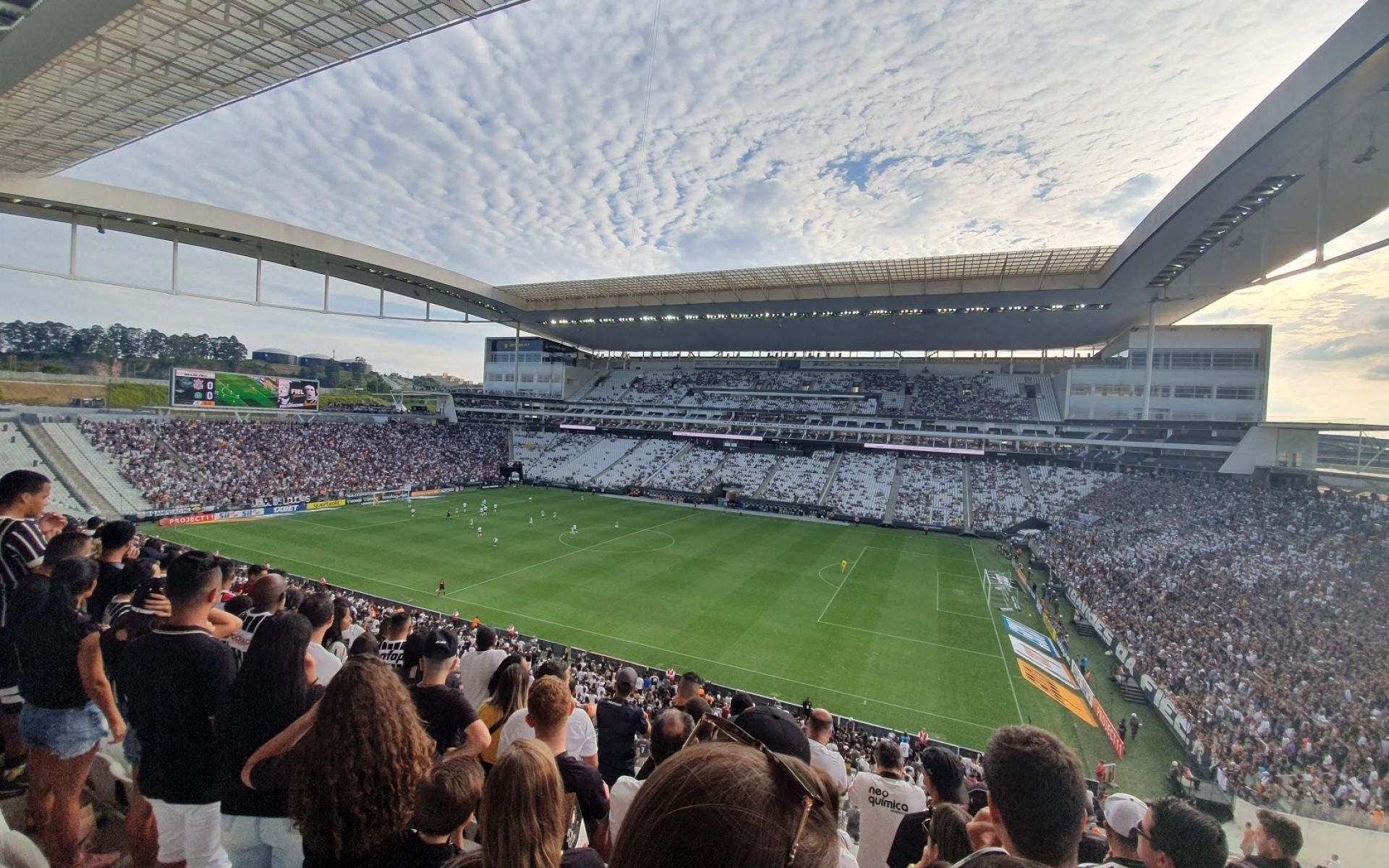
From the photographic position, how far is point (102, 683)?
357cm

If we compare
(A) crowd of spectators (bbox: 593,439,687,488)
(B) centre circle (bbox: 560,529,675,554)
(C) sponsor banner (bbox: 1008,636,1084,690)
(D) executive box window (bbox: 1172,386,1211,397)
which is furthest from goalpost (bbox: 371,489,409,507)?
(D) executive box window (bbox: 1172,386,1211,397)

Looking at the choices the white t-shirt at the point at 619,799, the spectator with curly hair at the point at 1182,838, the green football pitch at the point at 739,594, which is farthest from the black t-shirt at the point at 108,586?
the green football pitch at the point at 739,594

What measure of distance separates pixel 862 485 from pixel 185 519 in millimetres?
40790

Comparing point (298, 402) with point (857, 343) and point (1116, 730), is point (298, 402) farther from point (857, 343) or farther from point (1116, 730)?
point (1116, 730)

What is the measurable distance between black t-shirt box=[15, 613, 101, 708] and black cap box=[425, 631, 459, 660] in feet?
6.63

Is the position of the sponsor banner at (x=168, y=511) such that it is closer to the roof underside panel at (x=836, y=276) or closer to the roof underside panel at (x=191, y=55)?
the roof underside panel at (x=191, y=55)

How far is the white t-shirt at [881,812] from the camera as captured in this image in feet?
13.1

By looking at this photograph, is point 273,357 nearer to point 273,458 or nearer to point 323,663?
point 273,458

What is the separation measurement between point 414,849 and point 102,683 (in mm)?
2995

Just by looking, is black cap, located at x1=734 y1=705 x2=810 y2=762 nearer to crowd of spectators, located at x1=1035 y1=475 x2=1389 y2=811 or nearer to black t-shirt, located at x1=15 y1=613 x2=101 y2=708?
black t-shirt, located at x1=15 y1=613 x2=101 y2=708

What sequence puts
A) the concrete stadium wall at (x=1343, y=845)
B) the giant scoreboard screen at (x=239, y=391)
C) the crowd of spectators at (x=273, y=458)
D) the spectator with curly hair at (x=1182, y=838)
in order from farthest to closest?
the giant scoreboard screen at (x=239, y=391), the crowd of spectators at (x=273, y=458), the concrete stadium wall at (x=1343, y=845), the spectator with curly hair at (x=1182, y=838)

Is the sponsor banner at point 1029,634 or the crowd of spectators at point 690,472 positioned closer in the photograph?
the sponsor banner at point 1029,634

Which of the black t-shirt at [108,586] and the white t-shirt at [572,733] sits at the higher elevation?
the black t-shirt at [108,586]

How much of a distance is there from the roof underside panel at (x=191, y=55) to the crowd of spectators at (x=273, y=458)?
78.2 ft
